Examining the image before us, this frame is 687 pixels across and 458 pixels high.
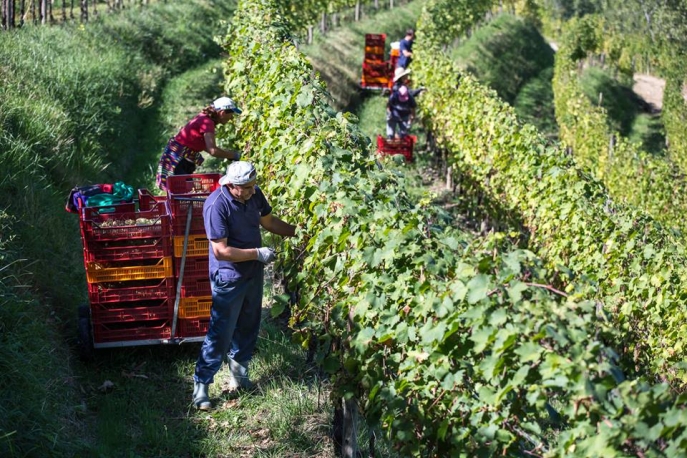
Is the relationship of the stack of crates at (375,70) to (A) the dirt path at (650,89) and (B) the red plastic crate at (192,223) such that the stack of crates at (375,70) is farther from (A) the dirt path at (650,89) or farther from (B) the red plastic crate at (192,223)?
(A) the dirt path at (650,89)

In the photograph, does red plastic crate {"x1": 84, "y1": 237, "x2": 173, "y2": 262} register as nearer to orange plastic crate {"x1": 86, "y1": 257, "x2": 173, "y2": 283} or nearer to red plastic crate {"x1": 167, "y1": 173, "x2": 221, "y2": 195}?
orange plastic crate {"x1": 86, "y1": 257, "x2": 173, "y2": 283}

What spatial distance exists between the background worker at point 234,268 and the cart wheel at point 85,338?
0.87 m

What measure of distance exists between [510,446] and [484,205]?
8111mm

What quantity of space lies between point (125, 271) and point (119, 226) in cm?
32

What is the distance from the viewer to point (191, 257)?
5.89 m

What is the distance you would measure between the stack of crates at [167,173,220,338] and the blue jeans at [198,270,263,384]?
38cm

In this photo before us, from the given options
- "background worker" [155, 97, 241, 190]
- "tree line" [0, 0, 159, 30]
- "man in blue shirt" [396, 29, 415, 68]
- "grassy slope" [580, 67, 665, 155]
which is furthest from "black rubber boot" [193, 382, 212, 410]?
"grassy slope" [580, 67, 665, 155]

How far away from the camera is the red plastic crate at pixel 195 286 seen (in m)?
5.96

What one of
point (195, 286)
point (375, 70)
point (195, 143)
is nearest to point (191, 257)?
point (195, 286)

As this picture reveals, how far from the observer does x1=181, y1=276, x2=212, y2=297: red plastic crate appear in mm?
5961

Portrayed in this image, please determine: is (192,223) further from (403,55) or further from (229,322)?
(403,55)

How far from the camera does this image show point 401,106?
538 inches

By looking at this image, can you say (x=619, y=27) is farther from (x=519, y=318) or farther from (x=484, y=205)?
(x=519, y=318)

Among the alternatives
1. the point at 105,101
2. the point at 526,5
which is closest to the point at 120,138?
the point at 105,101
